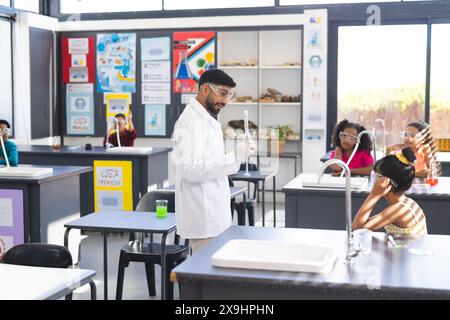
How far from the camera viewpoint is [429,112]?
8.12 m

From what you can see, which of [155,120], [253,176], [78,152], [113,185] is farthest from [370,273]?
[155,120]

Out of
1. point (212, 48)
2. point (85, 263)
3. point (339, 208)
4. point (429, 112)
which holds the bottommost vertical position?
point (85, 263)

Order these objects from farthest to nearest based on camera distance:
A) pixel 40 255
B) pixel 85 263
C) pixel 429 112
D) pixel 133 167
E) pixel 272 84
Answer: pixel 272 84, pixel 429 112, pixel 133 167, pixel 85 263, pixel 40 255

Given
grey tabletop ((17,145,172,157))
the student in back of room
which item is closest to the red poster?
the student in back of room

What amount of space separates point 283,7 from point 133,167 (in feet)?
10.1

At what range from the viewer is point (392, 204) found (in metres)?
2.97

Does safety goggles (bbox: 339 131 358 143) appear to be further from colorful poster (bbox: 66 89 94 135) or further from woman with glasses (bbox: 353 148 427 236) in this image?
colorful poster (bbox: 66 89 94 135)

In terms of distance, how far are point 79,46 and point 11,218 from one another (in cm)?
451

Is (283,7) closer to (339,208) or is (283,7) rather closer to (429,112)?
(429,112)

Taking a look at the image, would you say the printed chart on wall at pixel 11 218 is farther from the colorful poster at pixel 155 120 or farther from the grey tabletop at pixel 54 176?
the colorful poster at pixel 155 120

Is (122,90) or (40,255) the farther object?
(122,90)

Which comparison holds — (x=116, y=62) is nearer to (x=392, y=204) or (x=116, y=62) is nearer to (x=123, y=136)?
(x=123, y=136)

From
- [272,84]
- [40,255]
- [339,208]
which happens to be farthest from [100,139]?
[40,255]

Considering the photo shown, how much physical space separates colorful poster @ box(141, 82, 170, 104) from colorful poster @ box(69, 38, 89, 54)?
99 cm
